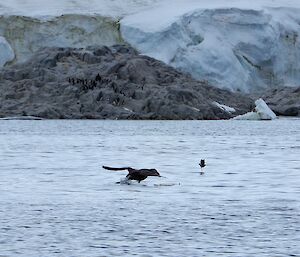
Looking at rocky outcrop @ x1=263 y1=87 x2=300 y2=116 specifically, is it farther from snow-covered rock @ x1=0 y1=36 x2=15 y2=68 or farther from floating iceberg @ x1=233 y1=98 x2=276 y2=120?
snow-covered rock @ x1=0 y1=36 x2=15 y2=68

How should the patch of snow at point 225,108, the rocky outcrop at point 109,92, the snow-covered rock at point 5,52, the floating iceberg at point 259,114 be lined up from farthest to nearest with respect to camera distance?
the snow-covered rock at point 5,52 → the patch of snow at point 225,108 → the rocky outcrop at point 109,92 → the floating iceberg at point 259,114

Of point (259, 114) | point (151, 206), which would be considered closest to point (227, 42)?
point (259, 114)

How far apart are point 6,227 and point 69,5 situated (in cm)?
5494

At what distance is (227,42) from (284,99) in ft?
17.4

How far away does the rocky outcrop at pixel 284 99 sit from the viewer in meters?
59.5

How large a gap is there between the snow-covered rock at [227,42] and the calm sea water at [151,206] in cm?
3138

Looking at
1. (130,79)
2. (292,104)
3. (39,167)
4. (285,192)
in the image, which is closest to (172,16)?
(130,79)

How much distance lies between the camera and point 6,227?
1157 centimetres

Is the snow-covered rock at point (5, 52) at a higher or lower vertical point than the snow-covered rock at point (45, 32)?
lower

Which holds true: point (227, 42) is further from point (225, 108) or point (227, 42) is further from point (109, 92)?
point (109, 92)

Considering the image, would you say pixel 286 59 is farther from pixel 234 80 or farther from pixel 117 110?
pixel 117 110

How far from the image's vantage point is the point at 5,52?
196 ft

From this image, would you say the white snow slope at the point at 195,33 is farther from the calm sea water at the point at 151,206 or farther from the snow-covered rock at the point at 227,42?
the calm sea water at the point at 151,206

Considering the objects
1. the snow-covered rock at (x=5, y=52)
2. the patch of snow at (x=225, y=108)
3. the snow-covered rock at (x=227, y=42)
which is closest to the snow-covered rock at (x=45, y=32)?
the snow-covered rock at (x=5, y=52)
